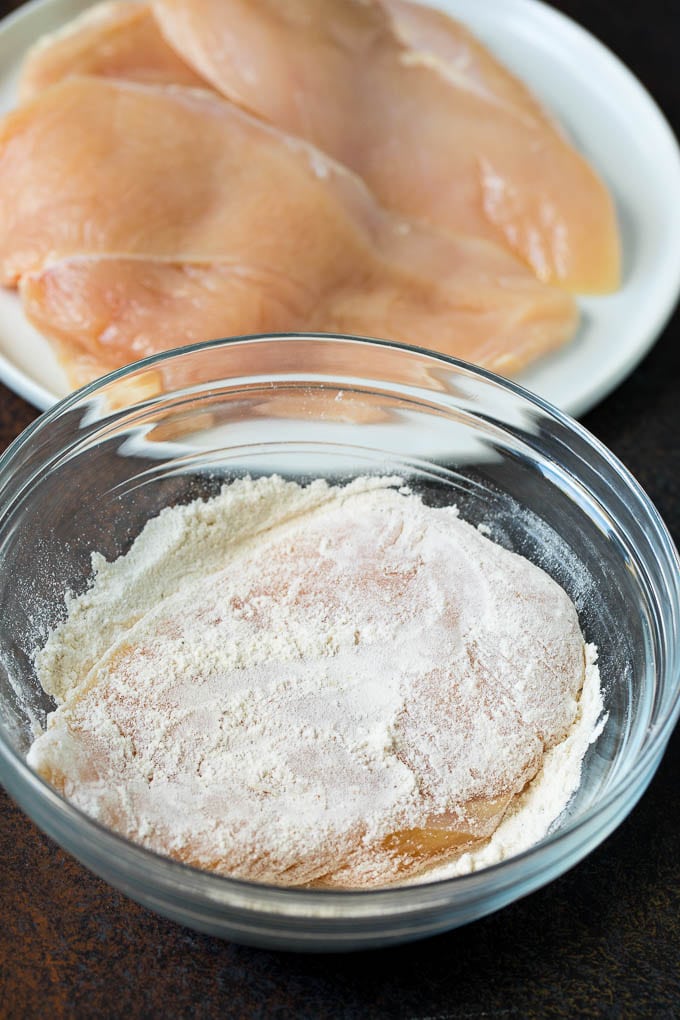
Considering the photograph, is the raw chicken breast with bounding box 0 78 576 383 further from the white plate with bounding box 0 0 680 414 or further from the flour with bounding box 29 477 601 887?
the flour with bounding box 29 477 601 887

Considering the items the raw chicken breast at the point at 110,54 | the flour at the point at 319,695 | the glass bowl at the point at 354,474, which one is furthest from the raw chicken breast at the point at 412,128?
the flour at the point at 319,695

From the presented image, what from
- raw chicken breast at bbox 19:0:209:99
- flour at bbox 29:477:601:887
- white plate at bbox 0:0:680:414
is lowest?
white plate at bbox 0:0:680:414

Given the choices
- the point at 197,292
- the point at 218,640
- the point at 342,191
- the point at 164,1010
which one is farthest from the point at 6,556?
the point at 342,191

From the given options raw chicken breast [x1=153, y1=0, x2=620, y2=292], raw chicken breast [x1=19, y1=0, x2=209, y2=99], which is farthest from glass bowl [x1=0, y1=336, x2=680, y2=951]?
raw chicken breast [x1=19, y1=0, x2=209, y2=99]

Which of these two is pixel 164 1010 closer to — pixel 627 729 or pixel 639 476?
pixel 627 729

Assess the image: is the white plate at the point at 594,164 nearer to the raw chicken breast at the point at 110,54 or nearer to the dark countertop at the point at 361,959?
the raw chicken breast at the point at 110,54

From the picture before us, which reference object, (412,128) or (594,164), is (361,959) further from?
(594,164)
